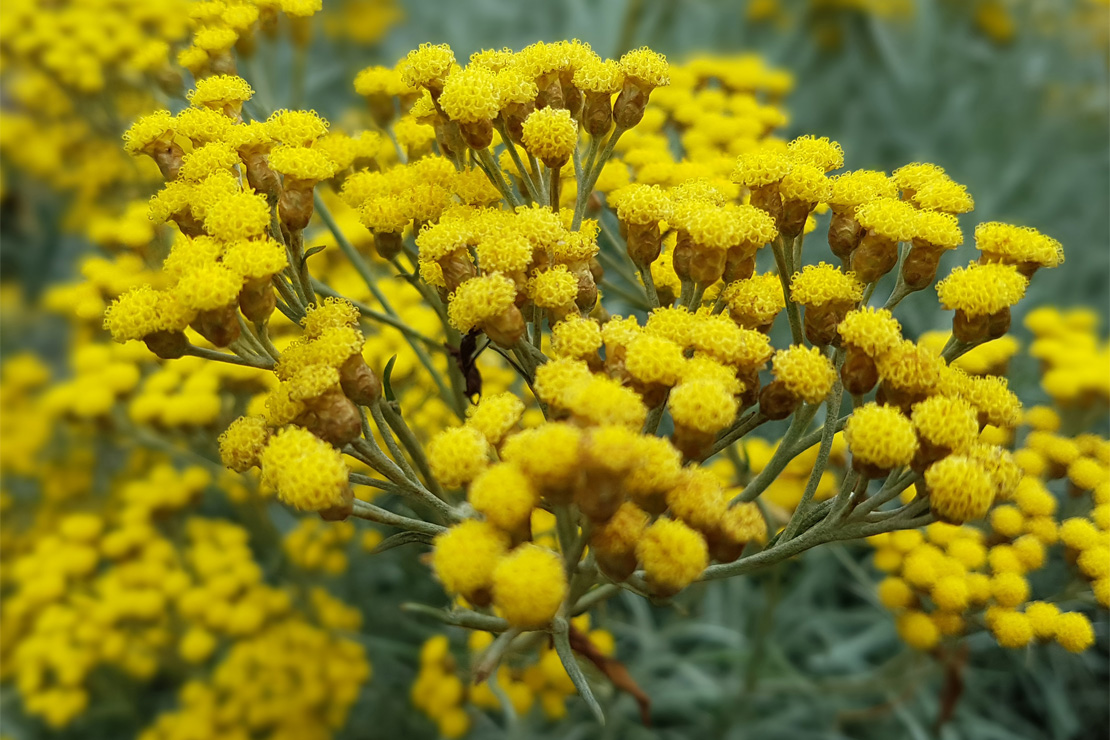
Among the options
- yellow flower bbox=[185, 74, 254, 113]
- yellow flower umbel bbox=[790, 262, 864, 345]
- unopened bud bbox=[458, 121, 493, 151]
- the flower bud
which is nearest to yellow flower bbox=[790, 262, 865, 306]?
yellow flower umbel bbox=[790, 262, 864, 345]

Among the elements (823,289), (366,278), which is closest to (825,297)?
(823,289)

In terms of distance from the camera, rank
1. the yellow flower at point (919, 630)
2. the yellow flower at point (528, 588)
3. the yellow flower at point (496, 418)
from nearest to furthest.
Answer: the yellow flower at point (528, 588) < the yellow flower at point (496, 418) < the yellow flower at point (919, 630)

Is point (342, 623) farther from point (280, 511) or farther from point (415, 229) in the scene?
point (415, 229)

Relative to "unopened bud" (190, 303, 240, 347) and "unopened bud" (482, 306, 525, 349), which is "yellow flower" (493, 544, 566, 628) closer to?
"unopened bud" (482, 306, 525, 349)

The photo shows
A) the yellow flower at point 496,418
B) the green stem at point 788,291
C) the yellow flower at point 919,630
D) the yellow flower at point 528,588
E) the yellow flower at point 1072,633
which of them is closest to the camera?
the yellow flower at point 528,588

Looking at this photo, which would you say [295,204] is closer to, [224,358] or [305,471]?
[224,358]

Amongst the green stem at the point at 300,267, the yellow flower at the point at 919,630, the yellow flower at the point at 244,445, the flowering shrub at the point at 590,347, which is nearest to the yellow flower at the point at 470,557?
the flowering shrub at the point at 590,347

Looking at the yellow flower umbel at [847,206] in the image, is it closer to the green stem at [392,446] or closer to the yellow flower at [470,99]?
the yellow flower at [470,99]

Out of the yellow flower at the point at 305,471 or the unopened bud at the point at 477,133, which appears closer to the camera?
the yellow flower at the point at 305,471
